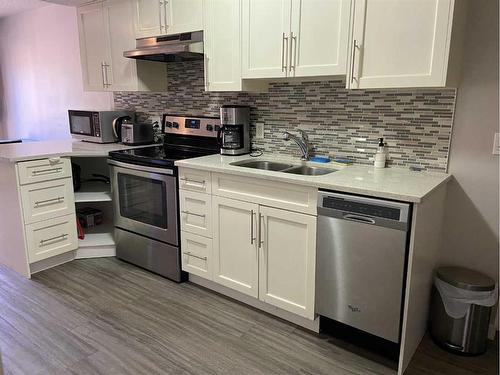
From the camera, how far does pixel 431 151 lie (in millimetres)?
2127

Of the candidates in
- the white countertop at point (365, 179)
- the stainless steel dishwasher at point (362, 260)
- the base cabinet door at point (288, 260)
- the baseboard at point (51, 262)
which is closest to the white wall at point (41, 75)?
the baseboard at point (51, 262)

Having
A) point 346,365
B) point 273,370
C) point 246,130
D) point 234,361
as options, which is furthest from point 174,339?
point 246,130

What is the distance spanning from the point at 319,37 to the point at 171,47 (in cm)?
112

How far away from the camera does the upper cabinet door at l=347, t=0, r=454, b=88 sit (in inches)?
67.4

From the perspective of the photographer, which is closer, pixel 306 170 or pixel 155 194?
pixel 306 170

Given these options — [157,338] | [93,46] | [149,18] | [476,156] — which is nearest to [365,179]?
[476,156]

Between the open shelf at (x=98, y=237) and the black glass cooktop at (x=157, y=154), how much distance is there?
782 mm

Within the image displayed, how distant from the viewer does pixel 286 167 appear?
99.0 inches

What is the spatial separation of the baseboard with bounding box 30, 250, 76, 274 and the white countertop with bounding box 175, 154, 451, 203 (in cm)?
142

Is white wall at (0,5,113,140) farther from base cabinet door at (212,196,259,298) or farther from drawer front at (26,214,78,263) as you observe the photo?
base cabinet door at (212,196,259,298)

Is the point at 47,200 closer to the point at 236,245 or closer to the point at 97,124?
the point at 97,124

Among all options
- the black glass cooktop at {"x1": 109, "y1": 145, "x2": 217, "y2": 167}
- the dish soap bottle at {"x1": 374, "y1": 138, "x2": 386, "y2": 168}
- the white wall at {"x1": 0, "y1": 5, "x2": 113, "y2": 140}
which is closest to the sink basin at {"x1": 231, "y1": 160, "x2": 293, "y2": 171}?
the black glass cooktop at {"x1": 109, "y1": 145, "x2": 217, "y2": 167}

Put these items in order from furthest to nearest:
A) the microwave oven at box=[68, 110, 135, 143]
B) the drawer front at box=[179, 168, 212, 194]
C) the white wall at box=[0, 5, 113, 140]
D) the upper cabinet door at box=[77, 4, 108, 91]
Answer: the white wall at box=[0, 5, 113, 140] < the microwave oven at box=[68, 110, 135, 143] < the upper cabinet door at box=[77, 4, 108, 91] < the drawer front at box=[179, 168, 212, 194]

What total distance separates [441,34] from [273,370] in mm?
1817
